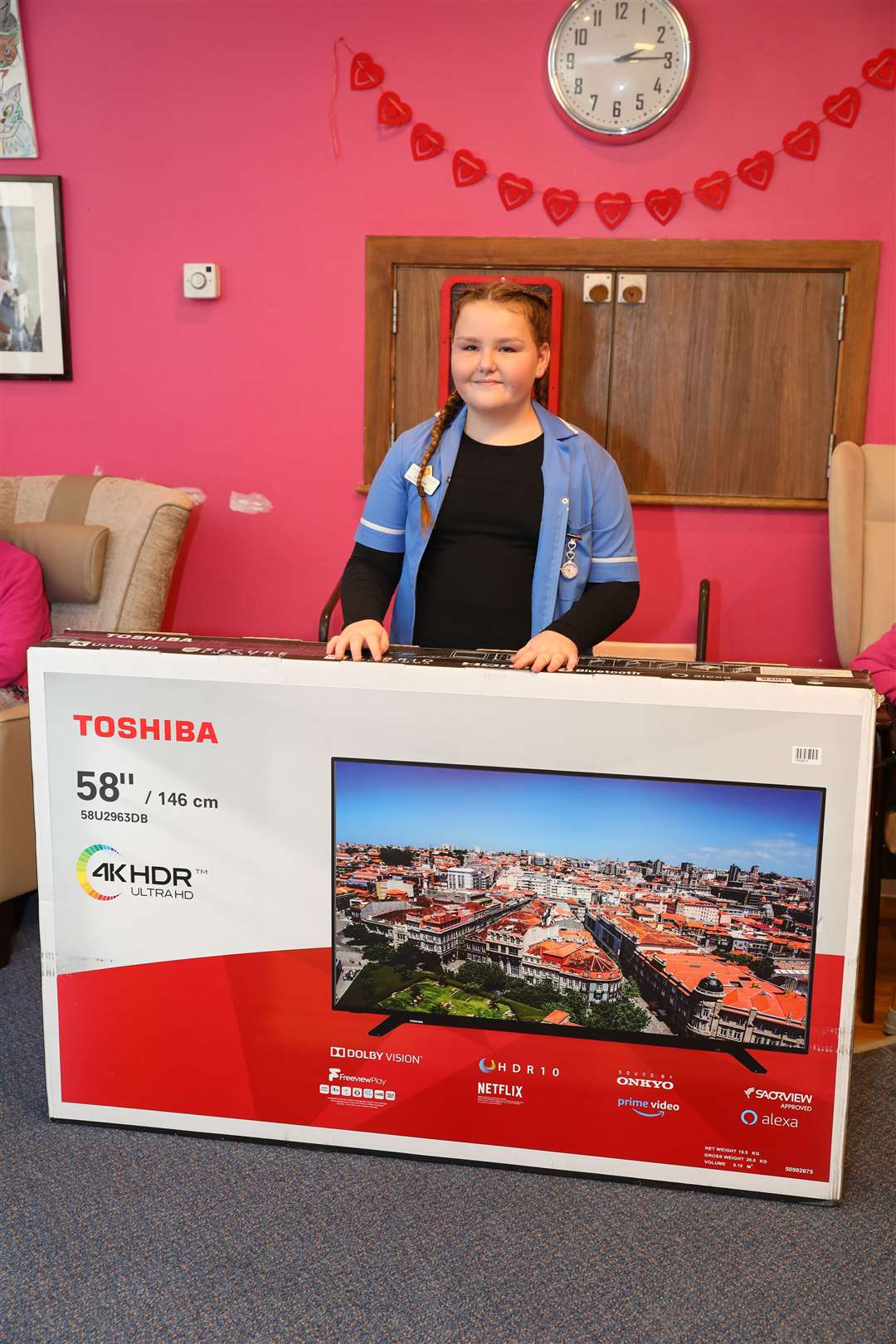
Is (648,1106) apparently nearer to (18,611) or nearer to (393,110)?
(18,611)

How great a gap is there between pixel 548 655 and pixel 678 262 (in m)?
1.73

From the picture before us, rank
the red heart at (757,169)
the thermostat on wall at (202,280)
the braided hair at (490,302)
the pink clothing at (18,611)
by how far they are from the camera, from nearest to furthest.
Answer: the braided hair at (490,302) < the pink clothing at (18,611) < the red heart at (757,169) < the thermostat on wall at (202,280)

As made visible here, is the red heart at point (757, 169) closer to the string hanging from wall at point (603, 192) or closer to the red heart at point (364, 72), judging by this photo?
the string hanging from wall at point (603, 192)

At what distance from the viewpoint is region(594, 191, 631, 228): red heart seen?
2.82m

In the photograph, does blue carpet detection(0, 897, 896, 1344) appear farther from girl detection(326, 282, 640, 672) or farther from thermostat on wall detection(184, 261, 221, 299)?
thermostat on wall detection(184, 261, 221, 299)

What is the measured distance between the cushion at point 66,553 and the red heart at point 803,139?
1999 millimetres

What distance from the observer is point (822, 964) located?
1488 mm

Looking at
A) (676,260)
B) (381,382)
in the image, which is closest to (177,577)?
(381,382)

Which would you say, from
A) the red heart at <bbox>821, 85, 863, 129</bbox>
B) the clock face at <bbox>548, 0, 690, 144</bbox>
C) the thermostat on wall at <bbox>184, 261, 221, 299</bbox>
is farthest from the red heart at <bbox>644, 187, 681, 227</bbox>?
the thermostat on wall at <bbox>184, 261, 221, 299</bbox>

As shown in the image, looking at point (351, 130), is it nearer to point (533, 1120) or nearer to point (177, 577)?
point (177, 577)

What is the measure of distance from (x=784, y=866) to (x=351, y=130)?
2348mm

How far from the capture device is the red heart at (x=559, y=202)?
2834 mm

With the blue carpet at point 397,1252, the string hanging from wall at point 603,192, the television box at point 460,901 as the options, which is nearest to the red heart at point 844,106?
the string hanging from wall at point 603,192

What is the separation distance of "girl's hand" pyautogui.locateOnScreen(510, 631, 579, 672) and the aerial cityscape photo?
16 centimetres
